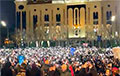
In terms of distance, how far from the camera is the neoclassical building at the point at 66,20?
4659 centimetres

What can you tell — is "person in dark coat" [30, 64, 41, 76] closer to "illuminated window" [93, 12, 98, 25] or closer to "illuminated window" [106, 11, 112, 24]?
"illuminated window" [106, 11, 112, 24]

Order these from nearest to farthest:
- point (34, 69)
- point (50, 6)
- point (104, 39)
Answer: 1. point (34, 69)
2. point (104, 39)
3. point (50, 6)

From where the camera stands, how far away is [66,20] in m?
49.2

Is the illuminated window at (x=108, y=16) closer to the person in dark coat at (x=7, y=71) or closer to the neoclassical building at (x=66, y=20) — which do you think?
the neoclassical building at (x=66, y=20)

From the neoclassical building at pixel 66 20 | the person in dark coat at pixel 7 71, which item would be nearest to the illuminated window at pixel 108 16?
the neoclassical building at pixel 66 20

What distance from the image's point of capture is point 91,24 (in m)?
47.7

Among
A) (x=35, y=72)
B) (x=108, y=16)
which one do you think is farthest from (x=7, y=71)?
(x=108, y=16)

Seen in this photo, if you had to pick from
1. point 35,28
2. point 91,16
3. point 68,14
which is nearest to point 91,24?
point 91,16

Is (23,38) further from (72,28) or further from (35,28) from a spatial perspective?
(72,28)

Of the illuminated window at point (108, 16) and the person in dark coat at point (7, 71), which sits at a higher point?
the person in dark coat at point (7, 71)

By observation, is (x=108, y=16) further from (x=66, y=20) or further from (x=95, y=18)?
(x=66, y=20)

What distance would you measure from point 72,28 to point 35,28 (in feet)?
23.9

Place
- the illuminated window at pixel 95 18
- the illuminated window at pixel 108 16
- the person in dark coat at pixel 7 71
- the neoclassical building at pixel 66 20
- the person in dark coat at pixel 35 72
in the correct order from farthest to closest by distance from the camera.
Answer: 1. the illuminated window at pixel 95 18
2. the illuminated window at pixel 108 16
3. the neoclassical building at pixel 66 20
4. the person in dark coat at pixel 7 71
5. the person in dark coat at pixel 35 72

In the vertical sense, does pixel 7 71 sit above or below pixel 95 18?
above
